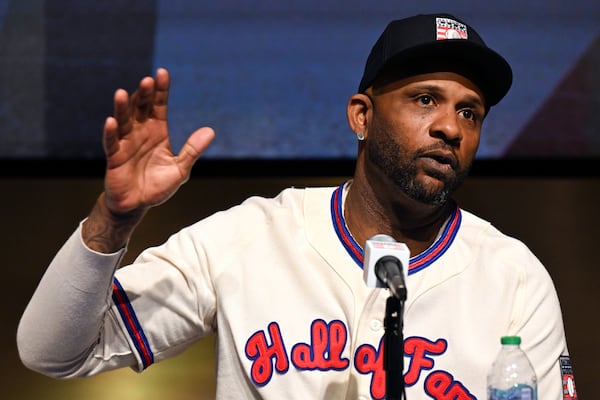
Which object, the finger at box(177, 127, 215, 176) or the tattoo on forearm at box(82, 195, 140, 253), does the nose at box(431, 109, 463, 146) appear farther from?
the tattoo on forearm at box(82, 195, 140, 253)

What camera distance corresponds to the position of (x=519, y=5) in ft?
12.7

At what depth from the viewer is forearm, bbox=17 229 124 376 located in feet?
5.47

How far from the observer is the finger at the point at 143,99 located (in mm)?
1624

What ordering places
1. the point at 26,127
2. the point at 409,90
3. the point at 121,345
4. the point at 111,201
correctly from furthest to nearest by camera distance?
the point at 26,127, the point at 409,90, the point at 121,345, the point at 111,201

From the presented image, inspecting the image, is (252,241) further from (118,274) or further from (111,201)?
(111,201)

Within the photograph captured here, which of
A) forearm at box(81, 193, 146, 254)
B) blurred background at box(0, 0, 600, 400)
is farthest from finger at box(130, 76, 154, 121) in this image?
blurred background at box(0, 0, 600, 400)

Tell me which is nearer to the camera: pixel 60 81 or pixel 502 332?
pixel 502 332

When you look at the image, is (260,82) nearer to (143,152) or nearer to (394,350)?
(143,152)

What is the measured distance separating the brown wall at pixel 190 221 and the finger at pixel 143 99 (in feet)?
5.41

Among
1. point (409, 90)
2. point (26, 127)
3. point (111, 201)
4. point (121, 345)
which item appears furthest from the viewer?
point (26, 127)

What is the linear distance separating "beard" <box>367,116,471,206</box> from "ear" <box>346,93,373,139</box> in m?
0.12

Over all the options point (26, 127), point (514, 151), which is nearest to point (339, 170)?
point (514, 151)

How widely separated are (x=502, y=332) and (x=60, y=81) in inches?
96.8

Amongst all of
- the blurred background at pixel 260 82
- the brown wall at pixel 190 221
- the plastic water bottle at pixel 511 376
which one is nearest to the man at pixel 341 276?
the plastic water bottle at pixel 511 376
